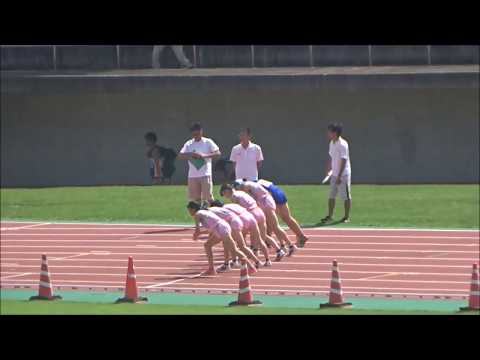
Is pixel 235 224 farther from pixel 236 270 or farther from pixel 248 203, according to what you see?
pixel 236 270

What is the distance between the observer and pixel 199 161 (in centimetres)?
2089

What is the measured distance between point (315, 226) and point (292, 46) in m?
11.0

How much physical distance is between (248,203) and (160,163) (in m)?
13.9

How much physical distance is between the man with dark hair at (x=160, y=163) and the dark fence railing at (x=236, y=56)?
2.81 meters

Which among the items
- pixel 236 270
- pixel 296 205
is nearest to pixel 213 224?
pixel 236 270

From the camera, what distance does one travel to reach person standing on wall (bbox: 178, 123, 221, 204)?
20.7 m

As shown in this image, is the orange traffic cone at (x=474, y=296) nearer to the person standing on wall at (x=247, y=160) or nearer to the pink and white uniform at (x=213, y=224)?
the pink and white uniform at (x=213, y=224)

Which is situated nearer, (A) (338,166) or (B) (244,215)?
(B) (244,215)

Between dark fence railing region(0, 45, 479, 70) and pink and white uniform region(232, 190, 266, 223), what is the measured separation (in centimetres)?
1425

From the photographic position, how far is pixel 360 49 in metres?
32.0

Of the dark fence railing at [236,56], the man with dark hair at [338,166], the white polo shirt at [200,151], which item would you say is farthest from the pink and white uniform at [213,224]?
the dark fence railing at [236,56]

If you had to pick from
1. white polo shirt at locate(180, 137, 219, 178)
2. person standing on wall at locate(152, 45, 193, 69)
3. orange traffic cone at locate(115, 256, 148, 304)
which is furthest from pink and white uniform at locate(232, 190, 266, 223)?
person standing on wall at locate(152, 45, 193, 69)

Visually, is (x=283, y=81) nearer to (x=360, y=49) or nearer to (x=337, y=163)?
(x=360, y=49)

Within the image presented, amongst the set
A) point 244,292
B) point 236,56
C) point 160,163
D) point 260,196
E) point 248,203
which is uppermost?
point 236,56
